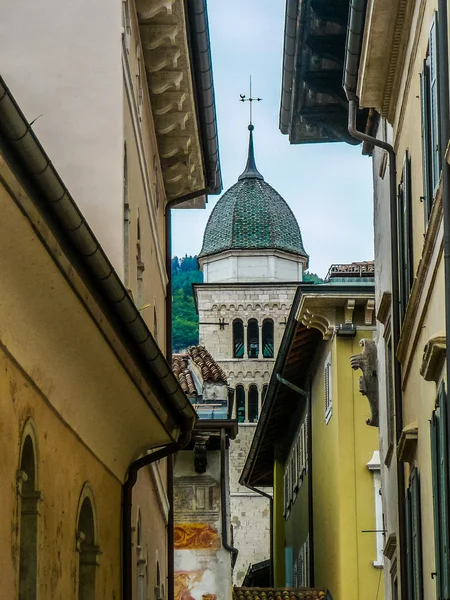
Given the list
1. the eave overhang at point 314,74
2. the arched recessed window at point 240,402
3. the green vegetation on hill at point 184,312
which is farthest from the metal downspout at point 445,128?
the green vegetation on hill at point 184,312

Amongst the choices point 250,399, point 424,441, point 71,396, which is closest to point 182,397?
point 424,441

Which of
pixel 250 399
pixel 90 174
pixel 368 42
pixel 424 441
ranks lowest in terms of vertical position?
pixel 424 441

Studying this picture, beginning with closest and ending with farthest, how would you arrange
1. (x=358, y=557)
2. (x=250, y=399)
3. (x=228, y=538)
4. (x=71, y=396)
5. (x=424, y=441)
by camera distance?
(x=71, y=396), (x=424, y=441), (x=358, y=557), (x=228, y=538), (x=250, y=399)

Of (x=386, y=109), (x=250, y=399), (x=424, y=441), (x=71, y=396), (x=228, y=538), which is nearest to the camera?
(x=71, y=396)

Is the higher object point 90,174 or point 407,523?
point 90,174

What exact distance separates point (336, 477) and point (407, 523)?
12787 mm

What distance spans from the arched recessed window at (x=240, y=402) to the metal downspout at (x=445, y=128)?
73.4 meters

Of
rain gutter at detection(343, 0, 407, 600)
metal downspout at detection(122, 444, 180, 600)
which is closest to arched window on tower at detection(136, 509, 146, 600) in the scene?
metal downspout at detection(122, 444, 180, 600)

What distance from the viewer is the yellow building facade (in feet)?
92.8

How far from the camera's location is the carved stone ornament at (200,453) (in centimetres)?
2827

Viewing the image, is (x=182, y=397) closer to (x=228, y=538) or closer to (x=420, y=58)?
(x=420, y=58)

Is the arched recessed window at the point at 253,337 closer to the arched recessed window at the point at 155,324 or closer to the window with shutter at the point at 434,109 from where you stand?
the arched recessed window at the point at 155,324

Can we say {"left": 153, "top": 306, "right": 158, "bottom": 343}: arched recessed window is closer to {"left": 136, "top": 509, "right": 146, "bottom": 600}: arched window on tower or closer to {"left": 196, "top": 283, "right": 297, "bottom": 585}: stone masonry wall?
{"left": 136, "top": 509, "right": 146, "bottom": 600}: arched window on tower

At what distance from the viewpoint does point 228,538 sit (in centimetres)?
3016
